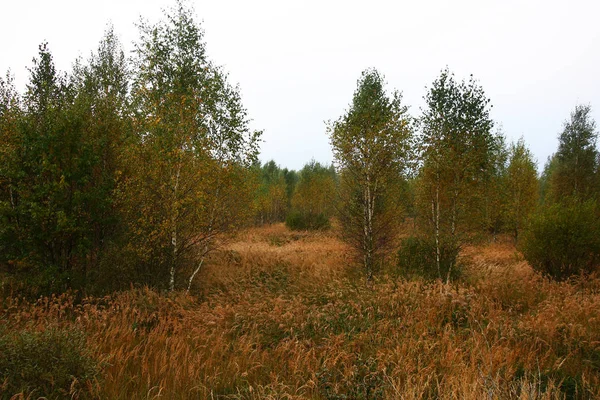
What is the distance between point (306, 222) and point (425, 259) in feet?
61.1

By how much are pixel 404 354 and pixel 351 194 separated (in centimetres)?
743

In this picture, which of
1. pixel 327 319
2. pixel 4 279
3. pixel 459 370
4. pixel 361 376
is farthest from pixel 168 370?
pixel 4 279

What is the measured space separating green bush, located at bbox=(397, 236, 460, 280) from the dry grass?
196 cm

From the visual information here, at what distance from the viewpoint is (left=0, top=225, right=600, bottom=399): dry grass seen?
135 inches

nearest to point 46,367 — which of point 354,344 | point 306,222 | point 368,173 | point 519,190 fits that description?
point 354,344

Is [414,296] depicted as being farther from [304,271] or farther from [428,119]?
[428,119]

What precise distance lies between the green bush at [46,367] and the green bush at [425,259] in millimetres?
8670

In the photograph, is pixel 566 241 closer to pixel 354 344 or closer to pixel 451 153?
pixel 451 153

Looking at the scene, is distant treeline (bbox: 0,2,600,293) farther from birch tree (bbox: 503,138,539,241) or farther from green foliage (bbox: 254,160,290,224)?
green foliage (bbox: 254,160,290,224)

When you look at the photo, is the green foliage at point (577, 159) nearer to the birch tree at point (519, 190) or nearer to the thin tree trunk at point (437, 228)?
the birch tree at point (519, 190)

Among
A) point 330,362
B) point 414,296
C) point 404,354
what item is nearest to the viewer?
point 330,362

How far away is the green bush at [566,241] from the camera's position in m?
9.03

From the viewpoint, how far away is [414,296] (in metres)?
6.80

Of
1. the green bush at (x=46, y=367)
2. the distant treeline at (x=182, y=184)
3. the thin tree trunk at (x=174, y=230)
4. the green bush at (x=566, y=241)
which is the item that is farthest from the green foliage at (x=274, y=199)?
the green bush at (x=46, y=367)
